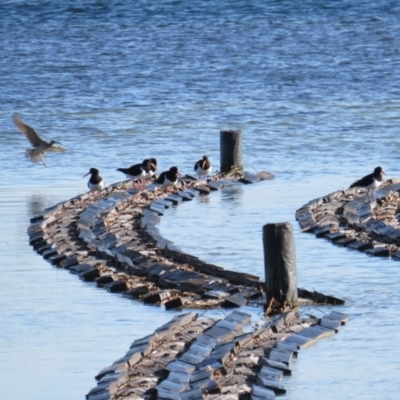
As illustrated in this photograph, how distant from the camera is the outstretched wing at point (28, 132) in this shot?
60.1ft

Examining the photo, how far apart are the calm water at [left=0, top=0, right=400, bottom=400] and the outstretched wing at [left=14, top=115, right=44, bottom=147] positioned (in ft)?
2.38

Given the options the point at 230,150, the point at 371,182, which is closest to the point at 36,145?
the point at 230,150

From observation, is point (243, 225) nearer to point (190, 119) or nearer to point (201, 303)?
point (201, 303)

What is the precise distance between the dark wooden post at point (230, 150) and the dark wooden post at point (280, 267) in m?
9.26

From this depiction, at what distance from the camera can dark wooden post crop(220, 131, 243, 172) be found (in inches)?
819

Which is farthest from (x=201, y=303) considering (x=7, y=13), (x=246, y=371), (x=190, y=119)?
(x=7, y=13)

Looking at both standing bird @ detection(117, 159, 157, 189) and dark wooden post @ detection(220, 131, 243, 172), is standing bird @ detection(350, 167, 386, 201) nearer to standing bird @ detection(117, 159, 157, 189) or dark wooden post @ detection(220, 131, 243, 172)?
standing bird @ detection(117, 159, 157, 189)

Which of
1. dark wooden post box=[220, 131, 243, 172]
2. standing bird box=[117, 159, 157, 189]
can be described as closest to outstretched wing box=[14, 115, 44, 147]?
standing bird box=[117, 159, 157, 189]

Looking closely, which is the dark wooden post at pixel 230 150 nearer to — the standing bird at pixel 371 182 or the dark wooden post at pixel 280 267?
the standing bird at pixel 371 182

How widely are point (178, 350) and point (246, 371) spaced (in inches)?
28.9

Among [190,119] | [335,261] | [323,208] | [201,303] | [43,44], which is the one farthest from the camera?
[43,44]

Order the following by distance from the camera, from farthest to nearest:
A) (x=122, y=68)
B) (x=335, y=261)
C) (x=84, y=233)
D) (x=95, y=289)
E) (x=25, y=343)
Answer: (x=122, y=68)
(x=84, y=233)
(x=335, y=261)
(x=95, y=289)
(x=25, y=343)

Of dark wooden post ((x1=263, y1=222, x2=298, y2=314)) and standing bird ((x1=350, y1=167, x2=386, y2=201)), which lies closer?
dark wooden post ((x1=263, y1=222, x2=298, y2=314))

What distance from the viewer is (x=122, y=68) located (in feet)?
141
